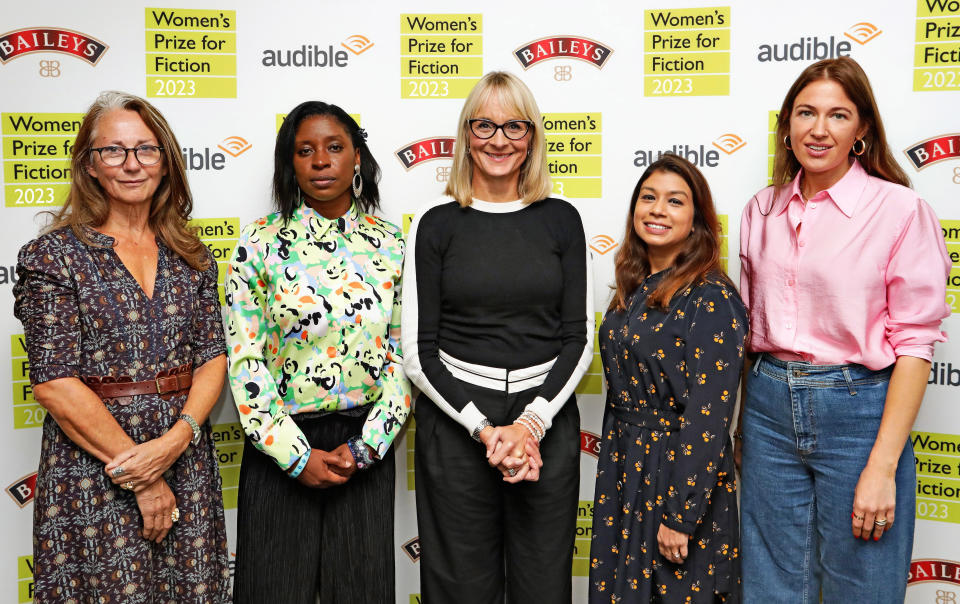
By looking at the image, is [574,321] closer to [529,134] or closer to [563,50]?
[529,134]

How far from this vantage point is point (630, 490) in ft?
6.07

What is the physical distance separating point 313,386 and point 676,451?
3.41ft

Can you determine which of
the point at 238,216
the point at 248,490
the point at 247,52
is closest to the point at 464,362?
the point at 248,490

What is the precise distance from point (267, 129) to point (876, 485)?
2187mm

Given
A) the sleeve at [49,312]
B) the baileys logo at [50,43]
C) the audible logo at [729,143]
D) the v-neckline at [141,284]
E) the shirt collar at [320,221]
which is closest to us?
the sleeve at [49,312]

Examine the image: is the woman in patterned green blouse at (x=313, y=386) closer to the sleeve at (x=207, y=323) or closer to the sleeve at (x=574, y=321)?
the sleeve at (x=207, y=323)

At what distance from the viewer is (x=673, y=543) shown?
1.74m

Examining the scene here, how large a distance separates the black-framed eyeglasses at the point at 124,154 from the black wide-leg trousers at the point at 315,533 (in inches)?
33.8

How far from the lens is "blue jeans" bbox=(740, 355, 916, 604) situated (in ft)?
5.94

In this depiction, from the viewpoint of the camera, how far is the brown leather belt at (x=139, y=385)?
179 centimetres

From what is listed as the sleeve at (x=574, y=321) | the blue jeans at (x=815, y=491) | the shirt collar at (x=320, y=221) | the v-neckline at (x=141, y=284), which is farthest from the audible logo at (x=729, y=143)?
the v-neckline at (x=141, y=284)

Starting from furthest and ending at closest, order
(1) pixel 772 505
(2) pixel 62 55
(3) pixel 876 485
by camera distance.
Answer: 1. (2) pixel 62 55
2. (1) pixel 772 505
3. (3) pixel 876 485

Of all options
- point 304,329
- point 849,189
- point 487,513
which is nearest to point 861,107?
point 849,189

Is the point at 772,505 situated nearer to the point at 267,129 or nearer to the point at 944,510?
the point at 944,510
